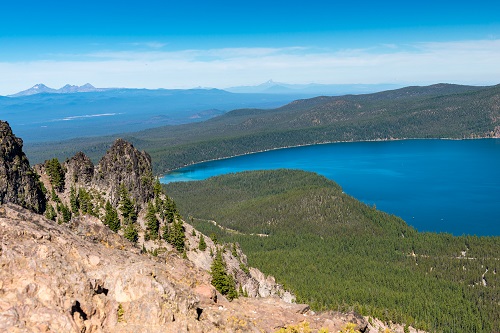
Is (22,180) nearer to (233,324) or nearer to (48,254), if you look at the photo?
(48,254)

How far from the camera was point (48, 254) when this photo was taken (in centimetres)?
4022

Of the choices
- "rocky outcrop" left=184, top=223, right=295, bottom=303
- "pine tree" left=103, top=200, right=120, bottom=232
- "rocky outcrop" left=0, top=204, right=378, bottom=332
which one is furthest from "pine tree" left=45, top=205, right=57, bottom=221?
"rocky outcrop" left=0, top=204, right=378, bottom=332

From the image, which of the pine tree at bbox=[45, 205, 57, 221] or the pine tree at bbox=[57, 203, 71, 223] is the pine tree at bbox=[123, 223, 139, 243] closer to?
the pine tree at bbox=[57, 203, 71, 223]

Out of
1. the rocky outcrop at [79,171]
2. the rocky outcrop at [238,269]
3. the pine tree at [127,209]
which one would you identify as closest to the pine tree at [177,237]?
the rocky outcrop at [238,269]

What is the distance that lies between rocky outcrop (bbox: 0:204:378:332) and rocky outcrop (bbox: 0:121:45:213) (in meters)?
42.1

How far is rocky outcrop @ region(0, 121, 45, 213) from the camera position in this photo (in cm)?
8856

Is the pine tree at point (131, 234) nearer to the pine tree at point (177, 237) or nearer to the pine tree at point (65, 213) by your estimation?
the pine tree at point (177, 237)

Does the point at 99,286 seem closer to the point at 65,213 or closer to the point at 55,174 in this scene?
the point at 65,213

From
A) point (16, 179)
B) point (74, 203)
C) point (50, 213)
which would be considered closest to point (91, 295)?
point (50, 213)

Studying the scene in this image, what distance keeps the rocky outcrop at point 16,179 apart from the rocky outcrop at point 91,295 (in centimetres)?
4206

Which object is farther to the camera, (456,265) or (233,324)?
(456,265)

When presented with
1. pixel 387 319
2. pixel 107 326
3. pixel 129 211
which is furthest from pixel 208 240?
pixel 107 326

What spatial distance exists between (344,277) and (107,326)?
12101 centimetres

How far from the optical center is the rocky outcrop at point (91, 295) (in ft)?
110
